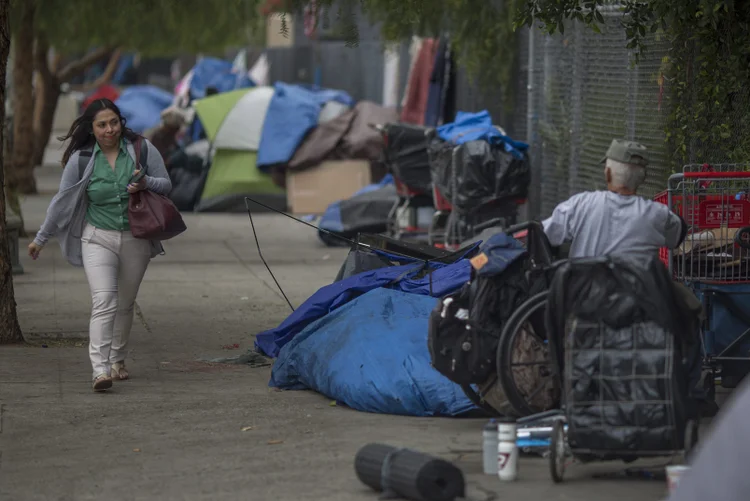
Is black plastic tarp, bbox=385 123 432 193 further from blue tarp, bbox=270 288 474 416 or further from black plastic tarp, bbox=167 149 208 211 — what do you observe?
blue tarp, bbox=270 288 474 416

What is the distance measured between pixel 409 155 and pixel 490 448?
960 centimetres

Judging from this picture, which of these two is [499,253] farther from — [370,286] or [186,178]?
[186,178]

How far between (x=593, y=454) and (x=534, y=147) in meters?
9.89

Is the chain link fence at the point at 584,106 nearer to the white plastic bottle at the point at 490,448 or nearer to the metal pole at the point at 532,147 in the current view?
the metal pole at the point at 532,147

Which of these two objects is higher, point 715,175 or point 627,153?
point 627,153

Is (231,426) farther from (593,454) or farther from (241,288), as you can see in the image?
(241,288)

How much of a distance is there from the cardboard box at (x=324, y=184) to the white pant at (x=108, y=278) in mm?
12328

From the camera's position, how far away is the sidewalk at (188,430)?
18.2ft

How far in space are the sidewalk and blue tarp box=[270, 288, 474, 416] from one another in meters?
0.11

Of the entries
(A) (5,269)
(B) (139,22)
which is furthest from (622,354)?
(B) (139,22)

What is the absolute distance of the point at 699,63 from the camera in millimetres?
9312

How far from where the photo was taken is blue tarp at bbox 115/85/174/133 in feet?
106

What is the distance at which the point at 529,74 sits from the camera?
15180 millimetres

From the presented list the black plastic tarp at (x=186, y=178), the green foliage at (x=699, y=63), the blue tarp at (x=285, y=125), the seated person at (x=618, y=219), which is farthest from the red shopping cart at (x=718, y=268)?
the black plastic tarp at (x=186, y=178)
